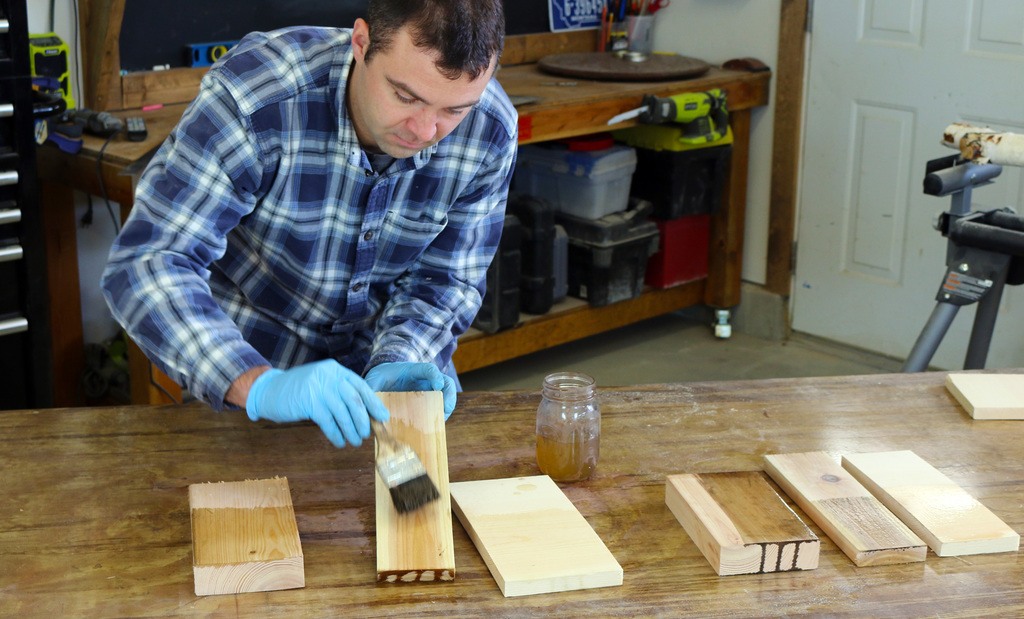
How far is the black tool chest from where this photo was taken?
2588 millimetres

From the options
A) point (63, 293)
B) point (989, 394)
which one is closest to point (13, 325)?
point (63, 293)

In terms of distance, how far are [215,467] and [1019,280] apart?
2095mm

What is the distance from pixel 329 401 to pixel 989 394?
99 cm

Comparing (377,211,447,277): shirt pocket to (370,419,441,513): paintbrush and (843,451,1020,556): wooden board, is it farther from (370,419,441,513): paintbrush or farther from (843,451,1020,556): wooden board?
(843,451,1020,556): wooden board

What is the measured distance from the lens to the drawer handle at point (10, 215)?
105 inches

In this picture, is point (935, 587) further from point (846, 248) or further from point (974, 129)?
point (846, 248)

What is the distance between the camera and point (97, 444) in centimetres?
150

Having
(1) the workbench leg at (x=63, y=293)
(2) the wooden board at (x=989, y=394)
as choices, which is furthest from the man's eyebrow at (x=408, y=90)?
(1) the workbench leg at (x=63, y=293)

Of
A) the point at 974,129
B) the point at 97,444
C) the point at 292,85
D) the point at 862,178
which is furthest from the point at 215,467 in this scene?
the point at 862,178

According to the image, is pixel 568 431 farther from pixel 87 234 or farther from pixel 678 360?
pixel 678 360

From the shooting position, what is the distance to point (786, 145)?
4.07 metres

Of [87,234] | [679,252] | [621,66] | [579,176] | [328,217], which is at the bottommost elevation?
[679,252]

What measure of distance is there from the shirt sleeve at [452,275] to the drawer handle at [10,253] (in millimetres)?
1346

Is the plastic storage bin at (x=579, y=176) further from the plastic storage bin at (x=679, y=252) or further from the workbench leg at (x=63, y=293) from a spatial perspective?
the workbench leg at (x=63, y=293)
